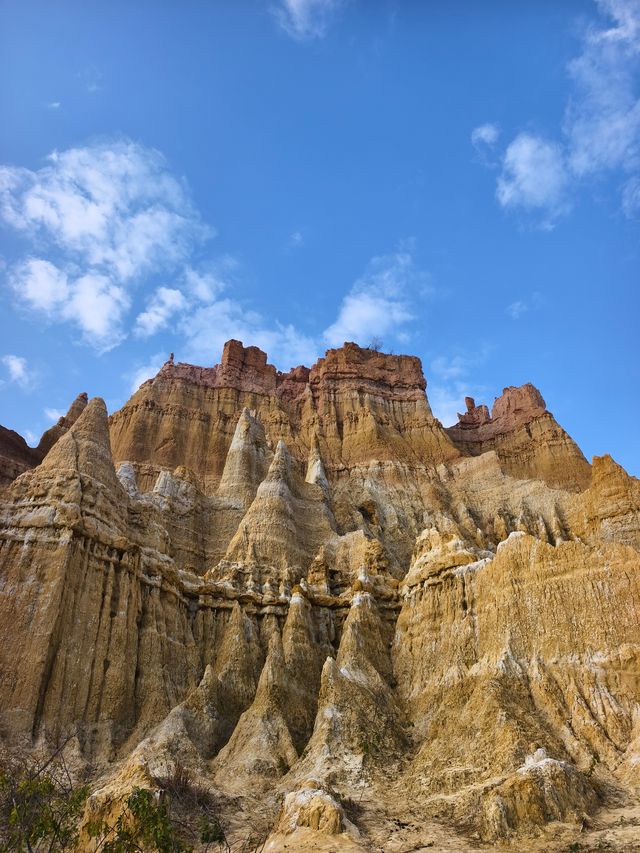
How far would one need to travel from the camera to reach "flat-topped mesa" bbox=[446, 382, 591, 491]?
61219mm

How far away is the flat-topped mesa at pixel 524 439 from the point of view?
6122 cm

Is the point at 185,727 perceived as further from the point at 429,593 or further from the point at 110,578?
the point at 429,593

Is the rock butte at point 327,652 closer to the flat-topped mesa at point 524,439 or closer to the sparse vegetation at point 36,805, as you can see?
the sparse vegetation at point 36,805

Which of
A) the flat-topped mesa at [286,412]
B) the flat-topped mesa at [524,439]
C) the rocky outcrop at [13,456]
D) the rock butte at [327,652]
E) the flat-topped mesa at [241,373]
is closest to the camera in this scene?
the rock butte at [327,652]

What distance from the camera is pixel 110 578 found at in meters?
32.9

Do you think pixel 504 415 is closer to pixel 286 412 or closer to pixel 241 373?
pixel 286 412

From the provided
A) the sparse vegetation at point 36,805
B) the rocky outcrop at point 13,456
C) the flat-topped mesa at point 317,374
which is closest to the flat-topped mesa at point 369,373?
the flat-topped mesa at point 317,374

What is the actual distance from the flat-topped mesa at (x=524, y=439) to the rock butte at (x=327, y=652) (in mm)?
10756

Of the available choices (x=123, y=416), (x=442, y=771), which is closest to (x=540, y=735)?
(x=442, y=771)

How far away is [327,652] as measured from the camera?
3612cm

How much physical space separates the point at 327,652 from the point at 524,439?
40.7 m

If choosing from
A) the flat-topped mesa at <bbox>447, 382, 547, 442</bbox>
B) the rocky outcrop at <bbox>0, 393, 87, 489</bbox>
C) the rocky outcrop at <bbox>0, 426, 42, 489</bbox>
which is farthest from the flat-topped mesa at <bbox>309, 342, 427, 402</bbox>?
the rocky outcrop at <bbox>0, 426, 42, 489</bbox>

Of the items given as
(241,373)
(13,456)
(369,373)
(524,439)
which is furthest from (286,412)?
(13,456)

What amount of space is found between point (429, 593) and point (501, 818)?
17.7 meters
